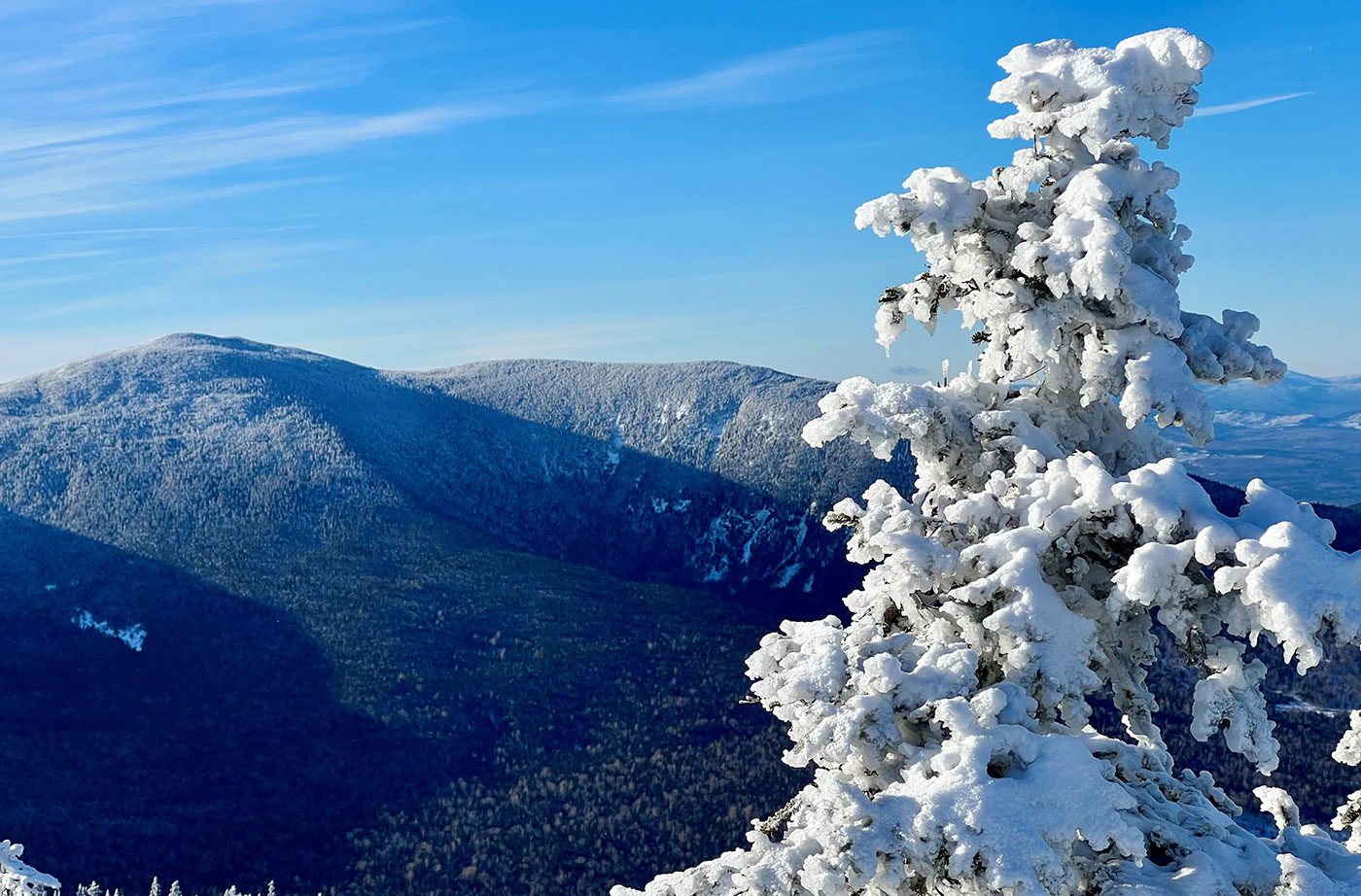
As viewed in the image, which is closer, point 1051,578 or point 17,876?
point 1051,578

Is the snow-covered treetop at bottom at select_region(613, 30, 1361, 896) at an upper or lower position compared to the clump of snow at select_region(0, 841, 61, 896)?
upper

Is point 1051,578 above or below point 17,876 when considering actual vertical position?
above

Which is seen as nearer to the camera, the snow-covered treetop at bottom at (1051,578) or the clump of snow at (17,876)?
the snow-covered treetop at bottom at (1051,578)

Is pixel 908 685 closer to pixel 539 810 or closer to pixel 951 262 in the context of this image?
pixel 951 262

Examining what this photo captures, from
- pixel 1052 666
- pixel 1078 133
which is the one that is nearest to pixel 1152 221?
pixel 1078 133

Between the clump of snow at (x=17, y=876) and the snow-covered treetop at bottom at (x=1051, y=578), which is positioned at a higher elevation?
the snow-covered treetop at bottom at (x=1051, y=578)

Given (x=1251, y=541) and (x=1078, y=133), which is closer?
(x=1251, y=541)

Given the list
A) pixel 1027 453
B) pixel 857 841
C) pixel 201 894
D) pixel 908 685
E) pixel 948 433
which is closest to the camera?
pixel 857 841

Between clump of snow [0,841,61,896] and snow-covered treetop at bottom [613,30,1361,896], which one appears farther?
clump of snow [0,841,61,896]
